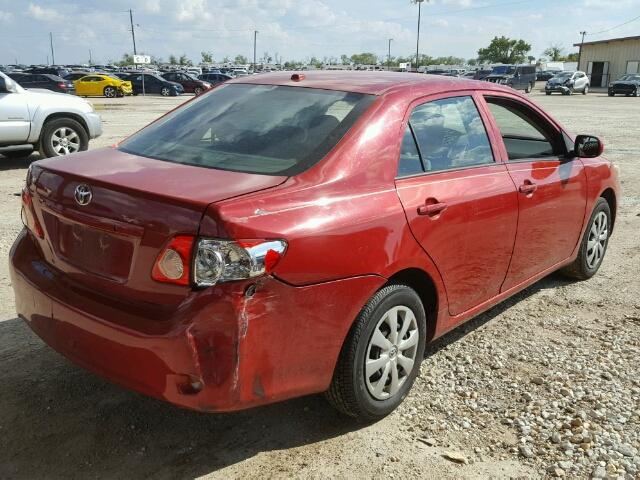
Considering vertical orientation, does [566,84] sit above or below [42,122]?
above

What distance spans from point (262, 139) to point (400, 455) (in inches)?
64.4

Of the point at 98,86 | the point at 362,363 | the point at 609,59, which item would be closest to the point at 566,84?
the point at 609,59

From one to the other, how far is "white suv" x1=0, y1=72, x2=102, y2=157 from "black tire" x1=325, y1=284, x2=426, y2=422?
8.62m

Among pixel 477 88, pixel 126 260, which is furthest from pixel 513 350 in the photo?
pixel 126 260

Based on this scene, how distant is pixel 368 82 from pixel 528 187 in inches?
49.3

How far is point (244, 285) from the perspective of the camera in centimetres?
235

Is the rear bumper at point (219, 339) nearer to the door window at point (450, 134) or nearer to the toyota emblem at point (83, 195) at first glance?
the toyota emblem at point (83, 195)

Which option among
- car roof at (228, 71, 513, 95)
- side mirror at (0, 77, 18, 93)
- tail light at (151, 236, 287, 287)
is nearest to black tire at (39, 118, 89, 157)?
side mirror at (0, 77, 18, 93)

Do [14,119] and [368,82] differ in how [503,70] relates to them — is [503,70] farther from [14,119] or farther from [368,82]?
[368,82]

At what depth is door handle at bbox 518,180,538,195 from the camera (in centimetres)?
384

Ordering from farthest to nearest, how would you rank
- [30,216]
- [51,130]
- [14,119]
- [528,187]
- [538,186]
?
[51,130] → [14,119] → [538,186] → [528,187] → [30,216]

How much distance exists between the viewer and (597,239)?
522 cm

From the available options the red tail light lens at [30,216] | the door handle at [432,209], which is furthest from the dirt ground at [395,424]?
the door handle at [432,209]

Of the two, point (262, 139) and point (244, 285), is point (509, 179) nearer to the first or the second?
point (262, 139)
